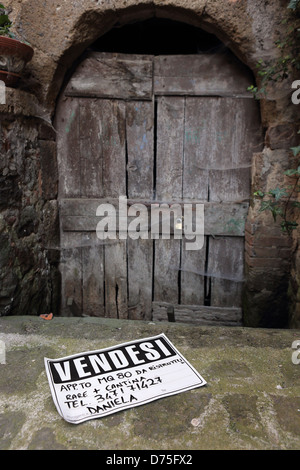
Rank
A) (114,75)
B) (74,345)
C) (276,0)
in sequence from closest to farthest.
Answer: (74,345)
(276,0)
(114,75)

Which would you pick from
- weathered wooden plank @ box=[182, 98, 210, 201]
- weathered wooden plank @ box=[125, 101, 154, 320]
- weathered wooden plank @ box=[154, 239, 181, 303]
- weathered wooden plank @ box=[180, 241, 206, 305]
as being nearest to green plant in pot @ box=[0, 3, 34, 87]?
weathered wooden plank @ box=[125, 101, 154, 320]

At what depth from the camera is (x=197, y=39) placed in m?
2.36

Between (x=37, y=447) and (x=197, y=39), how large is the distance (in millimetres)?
2522

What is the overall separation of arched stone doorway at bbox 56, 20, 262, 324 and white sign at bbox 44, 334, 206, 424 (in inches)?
28.1

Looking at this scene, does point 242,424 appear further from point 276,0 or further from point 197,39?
point 197,39

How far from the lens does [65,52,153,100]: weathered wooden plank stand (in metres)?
2.20

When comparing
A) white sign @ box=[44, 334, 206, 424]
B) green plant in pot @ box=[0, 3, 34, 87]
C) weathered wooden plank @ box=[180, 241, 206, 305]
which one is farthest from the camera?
weathered wooden plank @ box=[180, 241, 206, 305]

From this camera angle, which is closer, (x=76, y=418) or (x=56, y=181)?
(x=76, y=418)

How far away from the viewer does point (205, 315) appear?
244 cm

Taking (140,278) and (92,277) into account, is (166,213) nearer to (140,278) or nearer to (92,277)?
(140,278)

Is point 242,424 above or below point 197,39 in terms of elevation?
below

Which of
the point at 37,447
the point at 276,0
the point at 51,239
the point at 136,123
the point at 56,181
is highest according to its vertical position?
the point at 276,0

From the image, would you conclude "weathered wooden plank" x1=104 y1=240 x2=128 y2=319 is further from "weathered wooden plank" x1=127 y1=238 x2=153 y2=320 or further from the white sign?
the white sign

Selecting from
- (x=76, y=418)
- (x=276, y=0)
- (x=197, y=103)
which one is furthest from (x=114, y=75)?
(x=76, y=418)
